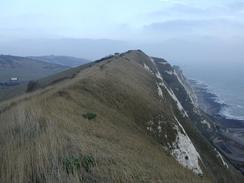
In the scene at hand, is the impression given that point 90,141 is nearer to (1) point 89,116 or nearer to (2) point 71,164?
(2) point 71,164

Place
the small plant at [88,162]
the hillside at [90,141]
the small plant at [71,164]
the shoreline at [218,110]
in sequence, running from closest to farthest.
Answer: the small plant at [71,164] < the hillside at [90,141] < the small plant at [88,162] < the shoreline at [218,110]

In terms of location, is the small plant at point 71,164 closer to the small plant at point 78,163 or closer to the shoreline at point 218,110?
the small plant at point 78,163

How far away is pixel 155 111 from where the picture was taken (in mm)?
34438

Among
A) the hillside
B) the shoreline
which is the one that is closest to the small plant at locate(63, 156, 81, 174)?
the hillside

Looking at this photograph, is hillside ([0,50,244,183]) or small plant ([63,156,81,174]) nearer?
small plant ([63,156,81,174])

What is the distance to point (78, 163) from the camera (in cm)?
1251

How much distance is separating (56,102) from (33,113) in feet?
13.9

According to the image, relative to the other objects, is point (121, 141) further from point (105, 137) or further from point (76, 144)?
point (76, 144)

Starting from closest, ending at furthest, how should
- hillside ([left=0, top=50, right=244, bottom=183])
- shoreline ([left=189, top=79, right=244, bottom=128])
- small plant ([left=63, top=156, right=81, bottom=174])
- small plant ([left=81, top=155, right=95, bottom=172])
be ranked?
small plant ([left=63, top=156, right=81, bottom=174]) → hillside ([left=0, top=50, right=244, bottom=183]) → small plant ([left=81, top=155, right=95, bottom=172]) → shoreline ([left=189, top=79, right=244, bottom=128])

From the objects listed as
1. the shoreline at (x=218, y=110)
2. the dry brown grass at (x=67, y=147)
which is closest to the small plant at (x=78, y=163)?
the dry brown grass at (x=67, y=147)

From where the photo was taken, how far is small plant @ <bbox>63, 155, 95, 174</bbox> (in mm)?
12086

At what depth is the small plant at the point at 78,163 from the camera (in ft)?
39.7

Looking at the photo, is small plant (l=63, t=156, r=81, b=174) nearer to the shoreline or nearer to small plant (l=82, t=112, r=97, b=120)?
small plant (l=82, t=112, r=97, b=120)

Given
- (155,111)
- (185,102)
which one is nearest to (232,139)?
(185,102)
